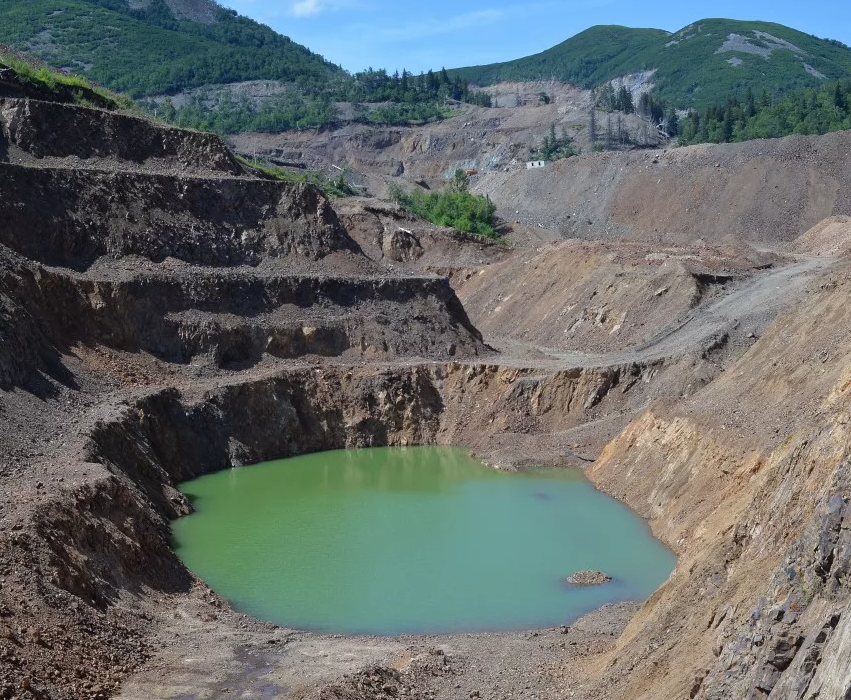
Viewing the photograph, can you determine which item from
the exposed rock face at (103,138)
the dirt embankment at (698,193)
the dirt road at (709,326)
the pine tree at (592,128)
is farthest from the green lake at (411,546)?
the pine tree at (592,128)

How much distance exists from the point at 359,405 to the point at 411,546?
688 inches

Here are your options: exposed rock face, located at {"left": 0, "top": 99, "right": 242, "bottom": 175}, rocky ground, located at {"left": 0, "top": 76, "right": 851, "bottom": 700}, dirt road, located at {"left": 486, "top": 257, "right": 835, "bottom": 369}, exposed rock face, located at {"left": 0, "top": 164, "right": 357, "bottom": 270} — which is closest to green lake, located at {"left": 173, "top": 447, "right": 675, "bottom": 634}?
rocky ground, located at {"left": 0, "top": 76, "right": 851, "bottom": 700}

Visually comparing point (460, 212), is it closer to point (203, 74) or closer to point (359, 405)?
point (359, 405)

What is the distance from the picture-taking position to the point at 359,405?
4959 centimetres

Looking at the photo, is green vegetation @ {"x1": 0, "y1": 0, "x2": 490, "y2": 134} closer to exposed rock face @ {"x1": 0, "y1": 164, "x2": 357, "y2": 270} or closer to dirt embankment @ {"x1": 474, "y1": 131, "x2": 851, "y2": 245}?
dirt embankment @ {"x1": 474, "y1": 131, "x2": 851, "y2": 245}

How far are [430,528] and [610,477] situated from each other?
8.81 m

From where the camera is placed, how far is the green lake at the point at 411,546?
27391 mm

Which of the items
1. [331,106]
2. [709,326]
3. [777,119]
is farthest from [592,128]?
[709,326]

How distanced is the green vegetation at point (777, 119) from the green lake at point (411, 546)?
7450 centimetres

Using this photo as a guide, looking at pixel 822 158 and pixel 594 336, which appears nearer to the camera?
pixel 594 336

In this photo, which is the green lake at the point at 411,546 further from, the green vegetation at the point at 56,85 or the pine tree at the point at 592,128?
the pine tree at the point at 592,128

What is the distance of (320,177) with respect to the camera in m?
104

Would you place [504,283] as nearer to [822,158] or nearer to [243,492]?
[822,158]

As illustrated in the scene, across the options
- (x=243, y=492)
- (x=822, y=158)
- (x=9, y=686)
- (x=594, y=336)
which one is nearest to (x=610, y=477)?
(x=243, y=492)
